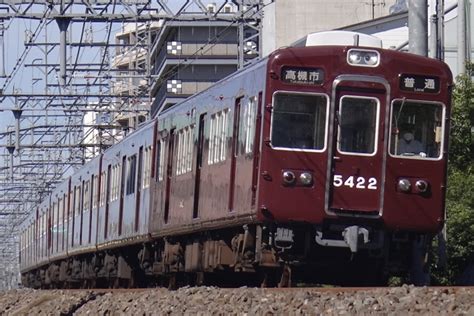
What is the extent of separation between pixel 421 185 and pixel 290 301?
412 centimetres

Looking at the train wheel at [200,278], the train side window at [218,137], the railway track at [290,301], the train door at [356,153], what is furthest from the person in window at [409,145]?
the train wheel at [200,278]

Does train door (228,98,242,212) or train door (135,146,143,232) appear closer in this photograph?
train door (228,98,242,212)

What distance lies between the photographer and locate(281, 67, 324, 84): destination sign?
14.0 metres

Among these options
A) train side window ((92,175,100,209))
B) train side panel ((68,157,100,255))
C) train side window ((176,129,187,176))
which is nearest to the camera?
train side window ((176,129,187,176))

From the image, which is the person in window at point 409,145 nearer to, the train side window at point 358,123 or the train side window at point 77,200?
the train side window at point 358,123

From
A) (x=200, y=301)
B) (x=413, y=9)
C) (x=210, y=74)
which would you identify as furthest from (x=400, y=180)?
(x=210, y=74)

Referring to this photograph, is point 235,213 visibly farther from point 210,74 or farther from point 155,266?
point 210,74

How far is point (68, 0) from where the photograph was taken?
81.2 feet

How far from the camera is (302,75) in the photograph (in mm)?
14086

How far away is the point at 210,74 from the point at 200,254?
52.5m

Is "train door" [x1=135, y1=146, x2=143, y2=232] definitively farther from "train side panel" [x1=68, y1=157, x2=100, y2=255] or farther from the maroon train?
the maroon train

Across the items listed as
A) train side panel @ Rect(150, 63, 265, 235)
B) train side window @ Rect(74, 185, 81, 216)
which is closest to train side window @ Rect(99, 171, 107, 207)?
train side window @ Rect(74, 185, 81, 216)

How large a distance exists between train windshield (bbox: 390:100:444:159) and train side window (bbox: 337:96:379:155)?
0.24 metres

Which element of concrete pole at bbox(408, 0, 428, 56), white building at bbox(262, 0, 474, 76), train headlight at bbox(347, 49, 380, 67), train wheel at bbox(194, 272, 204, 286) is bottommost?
train wheel at bbox(194, 272, 204, 286)
